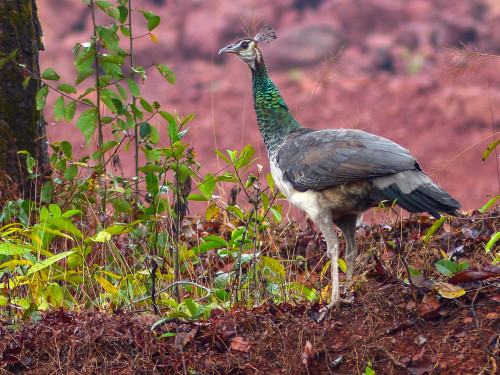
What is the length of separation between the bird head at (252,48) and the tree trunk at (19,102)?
4.39 feet

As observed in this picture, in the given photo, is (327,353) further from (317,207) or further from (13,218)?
(13,218)

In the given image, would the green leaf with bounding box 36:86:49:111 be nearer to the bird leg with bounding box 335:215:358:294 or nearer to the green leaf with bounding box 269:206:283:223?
the green leaf with bounding box 269:206:283:223

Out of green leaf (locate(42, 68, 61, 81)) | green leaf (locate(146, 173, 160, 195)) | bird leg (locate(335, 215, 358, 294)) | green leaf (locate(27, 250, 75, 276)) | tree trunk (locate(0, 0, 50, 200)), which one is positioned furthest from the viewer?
tree trunk (locate(0, 0, 50, 200))

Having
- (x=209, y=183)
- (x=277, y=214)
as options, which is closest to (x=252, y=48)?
(x=209, y=183)

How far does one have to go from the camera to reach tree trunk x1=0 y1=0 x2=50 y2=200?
13.6ft

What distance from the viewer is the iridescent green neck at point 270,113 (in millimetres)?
3699

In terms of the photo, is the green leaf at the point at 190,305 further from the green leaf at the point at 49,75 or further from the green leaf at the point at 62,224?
the green leaf at the point at 49,75

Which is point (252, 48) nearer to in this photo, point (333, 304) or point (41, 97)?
point (41, 97)

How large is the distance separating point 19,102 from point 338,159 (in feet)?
7.42

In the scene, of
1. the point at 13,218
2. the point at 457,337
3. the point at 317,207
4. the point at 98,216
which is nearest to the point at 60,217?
the point at 98,216

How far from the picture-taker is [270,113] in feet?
12.3

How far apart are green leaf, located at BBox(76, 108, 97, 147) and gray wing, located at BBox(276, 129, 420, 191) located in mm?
1139

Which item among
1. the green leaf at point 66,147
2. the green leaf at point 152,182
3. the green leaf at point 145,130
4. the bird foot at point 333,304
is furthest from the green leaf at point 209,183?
the bird foot at point 333,304

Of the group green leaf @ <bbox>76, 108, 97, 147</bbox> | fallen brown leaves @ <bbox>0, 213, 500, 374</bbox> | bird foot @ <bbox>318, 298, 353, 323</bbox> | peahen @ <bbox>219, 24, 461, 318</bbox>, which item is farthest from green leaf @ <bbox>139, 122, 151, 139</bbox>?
bird foot @ <bbox>318, 298, 353, 323</bbox>
